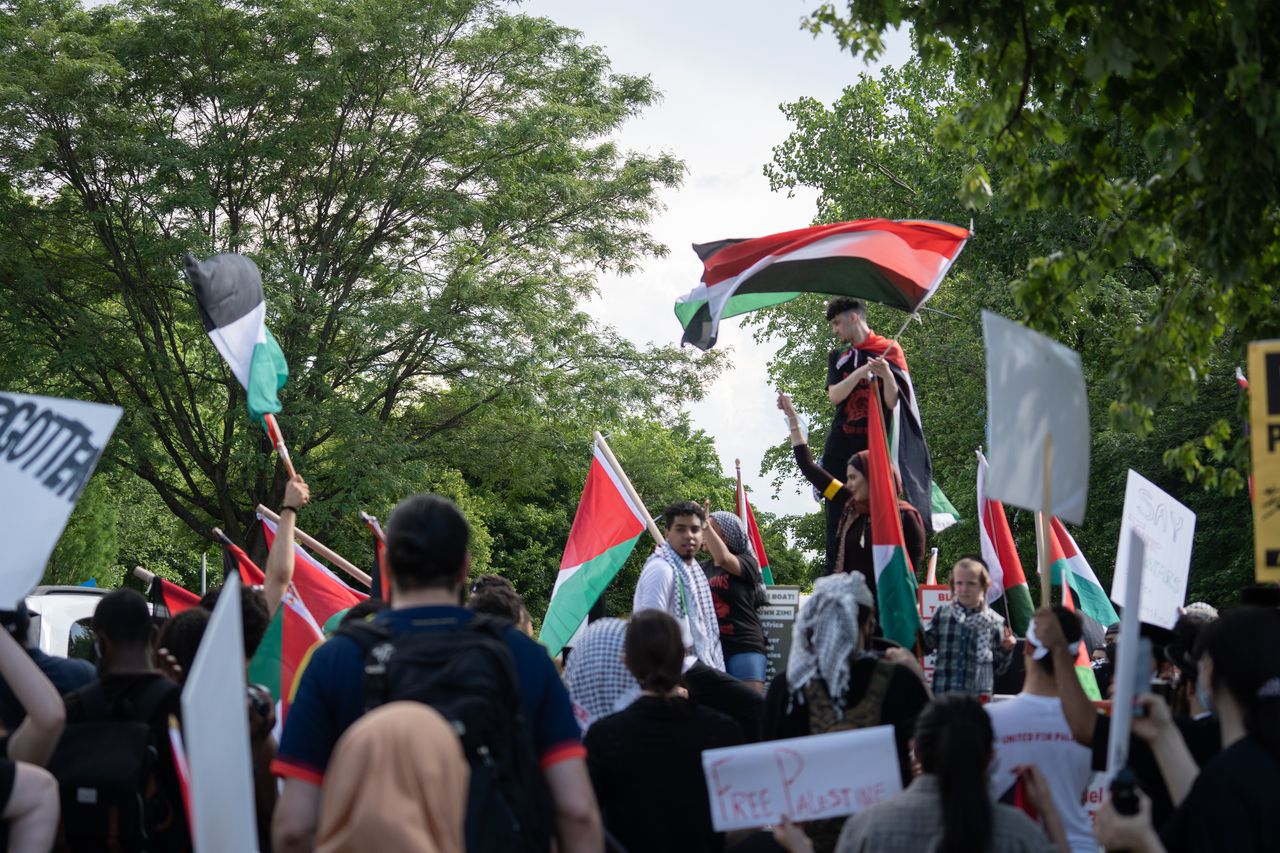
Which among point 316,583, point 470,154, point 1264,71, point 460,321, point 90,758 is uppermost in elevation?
point 470,154

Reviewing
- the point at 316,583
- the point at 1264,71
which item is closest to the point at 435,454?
the point at 316,583

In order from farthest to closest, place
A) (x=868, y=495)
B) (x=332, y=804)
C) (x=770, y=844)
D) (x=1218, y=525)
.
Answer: (x=1218, y=525), (x=868, y=495), (x=770, y=844), (x=332, y=804)

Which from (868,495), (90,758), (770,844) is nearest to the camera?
(90,758)

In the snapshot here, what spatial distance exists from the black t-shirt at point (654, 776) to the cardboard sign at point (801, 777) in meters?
0.38

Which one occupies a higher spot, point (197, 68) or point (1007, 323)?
point (197, 68)

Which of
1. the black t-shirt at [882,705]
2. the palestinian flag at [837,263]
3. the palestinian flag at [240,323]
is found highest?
the palestinian flag at [837,263]

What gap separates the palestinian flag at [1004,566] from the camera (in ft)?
32.8

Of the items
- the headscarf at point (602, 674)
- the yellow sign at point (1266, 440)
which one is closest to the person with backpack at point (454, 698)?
the headscarf at point (602, 674)

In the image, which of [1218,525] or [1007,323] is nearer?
[1007,323]

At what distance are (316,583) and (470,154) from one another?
15.9 m

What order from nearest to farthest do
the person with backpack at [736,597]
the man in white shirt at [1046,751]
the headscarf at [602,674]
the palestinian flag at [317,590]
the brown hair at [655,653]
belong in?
the brown hair at [655,653] → the man in white shirt at [1046,751] → the headscarf at [602,674] → the person with backpack at [736,597] → the palestinian flag at [317,590]

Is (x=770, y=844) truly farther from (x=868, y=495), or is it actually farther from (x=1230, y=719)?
(x=868, y=495)

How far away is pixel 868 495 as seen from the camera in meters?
8.77

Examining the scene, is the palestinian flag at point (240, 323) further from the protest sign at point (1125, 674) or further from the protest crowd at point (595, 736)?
the protest sign at point (1125, 674)
